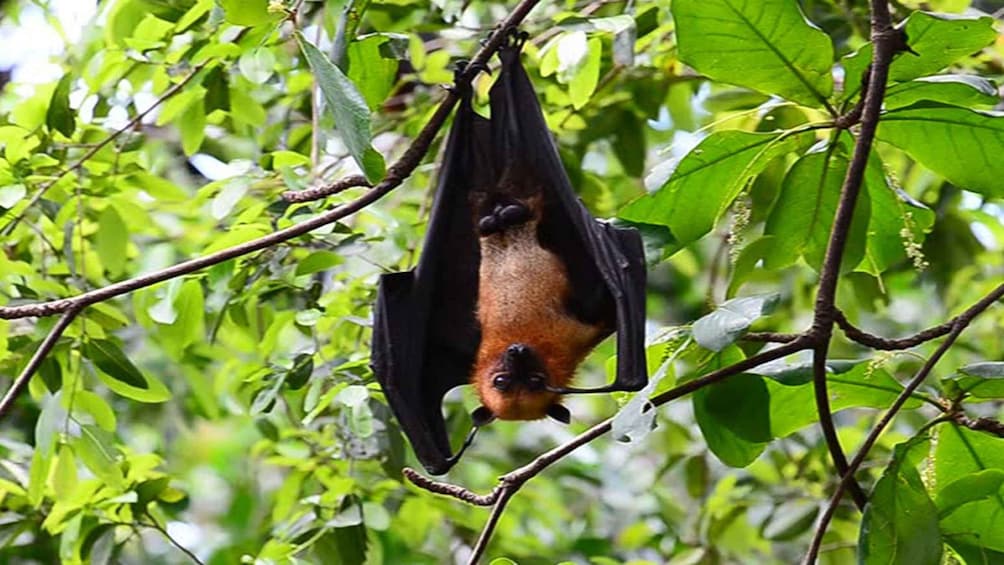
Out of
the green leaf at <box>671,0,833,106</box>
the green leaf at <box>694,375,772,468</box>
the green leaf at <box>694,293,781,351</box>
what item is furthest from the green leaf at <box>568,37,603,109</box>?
the green leaf at <box>694,293,781,351</box>

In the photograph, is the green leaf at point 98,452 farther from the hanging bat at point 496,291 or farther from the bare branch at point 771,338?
the bare branch at point 771,338

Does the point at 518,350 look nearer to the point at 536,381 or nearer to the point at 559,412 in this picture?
the point at 536,381

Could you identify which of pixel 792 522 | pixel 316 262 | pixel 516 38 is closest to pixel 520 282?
pixel 316 262

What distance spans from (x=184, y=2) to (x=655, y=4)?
1.39m

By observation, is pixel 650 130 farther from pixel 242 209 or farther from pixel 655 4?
pixel 242 209

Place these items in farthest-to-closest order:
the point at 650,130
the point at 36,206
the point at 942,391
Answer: the point at 650,130 → the point at 36,206 → the point at 942,391

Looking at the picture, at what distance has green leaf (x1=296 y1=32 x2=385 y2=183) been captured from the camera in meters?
2.22

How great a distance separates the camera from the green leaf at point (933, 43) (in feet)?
8.15

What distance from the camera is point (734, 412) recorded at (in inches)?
110

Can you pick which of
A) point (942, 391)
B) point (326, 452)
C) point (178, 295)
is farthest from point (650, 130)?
point (942, 391)

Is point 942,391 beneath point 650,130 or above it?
above

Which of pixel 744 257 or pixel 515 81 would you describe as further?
pixel 515 81

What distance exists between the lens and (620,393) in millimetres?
2992

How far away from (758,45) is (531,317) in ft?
3.93
